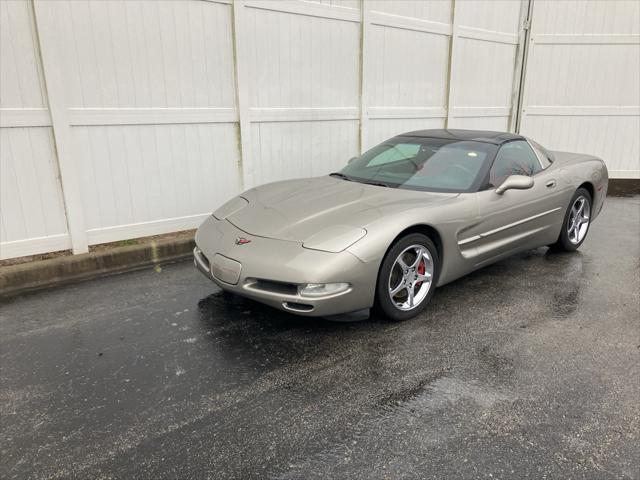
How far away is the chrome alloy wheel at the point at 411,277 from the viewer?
3588 millimetres

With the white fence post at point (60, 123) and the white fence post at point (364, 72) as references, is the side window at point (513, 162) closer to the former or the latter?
the white fence post at point (364, 72)

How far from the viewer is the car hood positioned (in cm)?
334

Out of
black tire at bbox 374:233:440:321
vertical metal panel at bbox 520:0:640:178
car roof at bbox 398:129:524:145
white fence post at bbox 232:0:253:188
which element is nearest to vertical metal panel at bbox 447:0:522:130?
vertical metal panel at bbox 520:0:640:178

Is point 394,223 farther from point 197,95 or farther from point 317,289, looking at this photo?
point 197,95

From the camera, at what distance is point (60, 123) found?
15.4ft

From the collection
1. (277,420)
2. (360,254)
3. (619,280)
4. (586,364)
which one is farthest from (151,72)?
(619,280)

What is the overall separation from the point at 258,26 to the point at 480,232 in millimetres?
3770

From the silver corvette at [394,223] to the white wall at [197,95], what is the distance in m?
1.66

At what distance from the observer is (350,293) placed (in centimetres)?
319

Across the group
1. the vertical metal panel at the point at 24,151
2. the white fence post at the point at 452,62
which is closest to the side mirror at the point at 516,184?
the vertical metal panel at the point at 24,151

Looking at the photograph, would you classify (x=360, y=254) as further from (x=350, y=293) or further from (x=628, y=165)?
(x=628, y=165)

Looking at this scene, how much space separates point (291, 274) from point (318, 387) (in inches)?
28.7

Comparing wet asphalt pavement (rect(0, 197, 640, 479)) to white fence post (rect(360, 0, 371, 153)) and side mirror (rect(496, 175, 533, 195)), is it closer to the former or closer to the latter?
side mirror (rect(496, 175, 533, 195))

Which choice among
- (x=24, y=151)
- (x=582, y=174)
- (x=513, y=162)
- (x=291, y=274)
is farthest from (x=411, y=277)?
(x=24, y=151)
